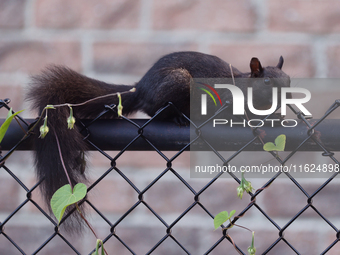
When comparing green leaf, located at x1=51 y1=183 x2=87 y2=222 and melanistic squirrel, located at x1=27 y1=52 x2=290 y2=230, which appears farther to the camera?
melanistic squirrel, located at x1=27 y1=52 x2=290 y2=230

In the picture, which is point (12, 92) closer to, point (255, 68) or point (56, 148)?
point (56, 148)

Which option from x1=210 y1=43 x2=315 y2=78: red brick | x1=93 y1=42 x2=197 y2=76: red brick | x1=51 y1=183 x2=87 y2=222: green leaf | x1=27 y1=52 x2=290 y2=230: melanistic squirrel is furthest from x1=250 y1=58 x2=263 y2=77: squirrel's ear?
x1=51 y1=183 x2=87 y2=222: green leaf

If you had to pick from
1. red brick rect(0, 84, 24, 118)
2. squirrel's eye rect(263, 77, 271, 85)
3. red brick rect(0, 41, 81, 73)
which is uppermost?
red brick rect(0, 41, 81, 73)

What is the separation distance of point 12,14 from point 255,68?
96 cm

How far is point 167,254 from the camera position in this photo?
1351mm

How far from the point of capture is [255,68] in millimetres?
1310

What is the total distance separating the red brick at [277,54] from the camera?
55.2 inches

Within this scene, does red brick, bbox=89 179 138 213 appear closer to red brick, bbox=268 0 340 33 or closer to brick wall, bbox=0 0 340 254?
brick wall, bbox=0 0 340 254

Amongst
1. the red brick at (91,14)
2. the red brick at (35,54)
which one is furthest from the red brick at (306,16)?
the red brick at (35,54)

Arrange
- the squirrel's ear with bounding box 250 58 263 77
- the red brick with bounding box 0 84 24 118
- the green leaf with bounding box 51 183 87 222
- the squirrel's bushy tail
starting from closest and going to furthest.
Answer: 1. the green leaf with bounding box 51 183 87 222
2. the squirrel's bushy tail
3. the squirrel's ear with bounding box 250 58 263 77
4. the red brick with bounding box 0 84 24 118

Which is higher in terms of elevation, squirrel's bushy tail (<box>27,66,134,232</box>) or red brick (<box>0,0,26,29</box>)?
red brick (<box>0,0,26,29</box>)

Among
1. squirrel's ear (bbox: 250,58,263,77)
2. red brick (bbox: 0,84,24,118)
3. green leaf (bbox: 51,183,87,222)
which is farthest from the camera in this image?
red brick (bbox: 0,84,24,118)

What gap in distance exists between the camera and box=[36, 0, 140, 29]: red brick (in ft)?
4.58

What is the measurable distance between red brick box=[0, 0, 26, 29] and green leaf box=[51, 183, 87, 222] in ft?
3.37
